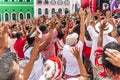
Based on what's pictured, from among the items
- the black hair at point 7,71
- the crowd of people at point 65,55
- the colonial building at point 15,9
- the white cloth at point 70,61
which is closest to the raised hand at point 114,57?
the crowd of people at point 65,55

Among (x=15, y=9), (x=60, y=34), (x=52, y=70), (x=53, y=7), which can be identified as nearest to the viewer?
(x=52, y=70)

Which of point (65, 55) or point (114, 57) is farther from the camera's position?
point (65, 55)

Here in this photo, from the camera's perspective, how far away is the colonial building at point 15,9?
56.4m

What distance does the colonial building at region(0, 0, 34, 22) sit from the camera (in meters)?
56.4

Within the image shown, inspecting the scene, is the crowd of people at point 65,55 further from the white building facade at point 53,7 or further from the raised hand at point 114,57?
the white building facade at point 53,7

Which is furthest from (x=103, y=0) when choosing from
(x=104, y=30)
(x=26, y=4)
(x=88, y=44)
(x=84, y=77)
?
(x=26, y=4)

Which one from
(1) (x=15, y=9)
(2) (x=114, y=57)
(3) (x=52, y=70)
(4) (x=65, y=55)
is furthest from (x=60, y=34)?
(1) (x=15, y=9)

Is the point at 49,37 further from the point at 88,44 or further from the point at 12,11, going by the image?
the point at 12,11

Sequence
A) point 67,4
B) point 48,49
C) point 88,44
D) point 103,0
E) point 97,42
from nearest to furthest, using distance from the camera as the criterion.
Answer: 1. point 97,42
2. point 48,49
3. point 88,44
4. point 103,0
5. point 67,4

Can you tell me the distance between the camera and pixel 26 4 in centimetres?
5784

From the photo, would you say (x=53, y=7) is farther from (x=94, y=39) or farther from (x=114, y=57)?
(x=114, y=57)

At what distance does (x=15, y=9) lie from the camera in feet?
189

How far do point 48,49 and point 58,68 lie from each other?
2.67 m

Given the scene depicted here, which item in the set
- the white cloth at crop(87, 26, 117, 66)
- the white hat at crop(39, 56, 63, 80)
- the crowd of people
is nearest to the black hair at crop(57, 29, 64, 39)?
the crowd of people
